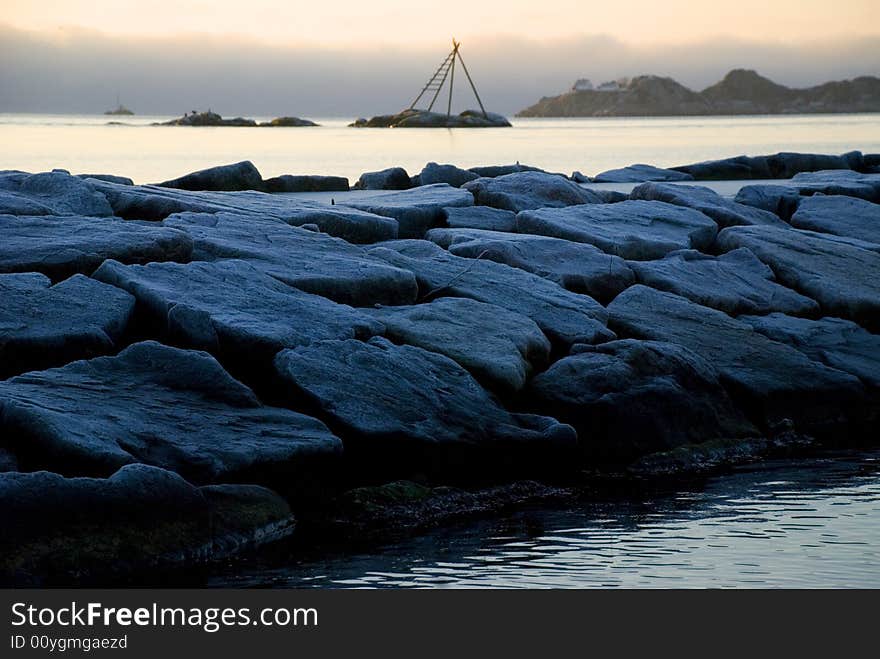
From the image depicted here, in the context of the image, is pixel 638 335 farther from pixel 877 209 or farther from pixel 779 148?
pixel 779 148

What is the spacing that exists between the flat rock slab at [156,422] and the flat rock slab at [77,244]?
1552 mm

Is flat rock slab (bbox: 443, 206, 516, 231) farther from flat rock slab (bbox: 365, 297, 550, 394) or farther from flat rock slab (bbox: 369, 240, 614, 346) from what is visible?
flat rock slab (bbox: 365, 297, 550, 394)

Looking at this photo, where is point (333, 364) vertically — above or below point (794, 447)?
above

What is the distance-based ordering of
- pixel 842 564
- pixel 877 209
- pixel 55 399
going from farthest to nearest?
pixel 877 209 < pixel 55 399 < pixel 842 564

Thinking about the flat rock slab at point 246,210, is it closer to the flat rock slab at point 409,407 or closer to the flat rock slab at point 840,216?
the flat rock slab at point 409,407

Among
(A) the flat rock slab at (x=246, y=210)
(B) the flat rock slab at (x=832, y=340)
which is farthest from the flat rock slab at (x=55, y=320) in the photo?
(B) the flat rock slab at (x=832, y=340)

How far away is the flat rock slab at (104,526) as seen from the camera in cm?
555

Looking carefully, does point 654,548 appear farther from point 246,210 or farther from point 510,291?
point 246,210

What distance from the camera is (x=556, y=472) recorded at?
766 centimetres

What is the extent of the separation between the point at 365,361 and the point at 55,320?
1.78 meters

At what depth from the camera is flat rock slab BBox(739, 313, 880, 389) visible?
9555 mm
